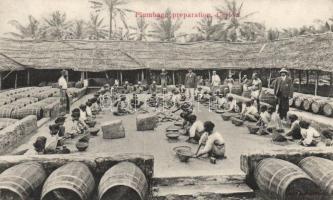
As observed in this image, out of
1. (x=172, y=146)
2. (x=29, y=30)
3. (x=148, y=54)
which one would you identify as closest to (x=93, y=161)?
(x=172, y=146)

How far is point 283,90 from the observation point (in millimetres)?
11367

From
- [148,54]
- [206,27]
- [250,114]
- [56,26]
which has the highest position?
[206,27]

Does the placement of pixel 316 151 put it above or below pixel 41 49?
below

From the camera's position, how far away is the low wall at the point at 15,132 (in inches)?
327

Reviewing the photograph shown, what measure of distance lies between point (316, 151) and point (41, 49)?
23394 millimetres

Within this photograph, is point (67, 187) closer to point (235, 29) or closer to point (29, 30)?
point (235, 29)

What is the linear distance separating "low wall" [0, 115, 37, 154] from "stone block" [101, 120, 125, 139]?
225 cm

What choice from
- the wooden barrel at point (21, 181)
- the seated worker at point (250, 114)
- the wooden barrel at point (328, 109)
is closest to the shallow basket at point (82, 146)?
the wooden barrel at point (21, 181)

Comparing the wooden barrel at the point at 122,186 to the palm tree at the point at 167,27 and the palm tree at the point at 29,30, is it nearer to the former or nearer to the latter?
the palm tree at the point at 167,27

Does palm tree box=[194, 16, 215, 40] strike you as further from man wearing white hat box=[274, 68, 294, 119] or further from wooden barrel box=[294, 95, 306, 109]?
man wearing white hat box=[274, 68, 294, 119]

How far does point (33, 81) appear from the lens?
84.9 ft

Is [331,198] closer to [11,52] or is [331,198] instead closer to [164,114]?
[164,114]

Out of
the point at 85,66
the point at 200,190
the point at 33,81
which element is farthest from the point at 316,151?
the point at 33,81

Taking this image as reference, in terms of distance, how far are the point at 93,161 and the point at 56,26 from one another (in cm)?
3569
